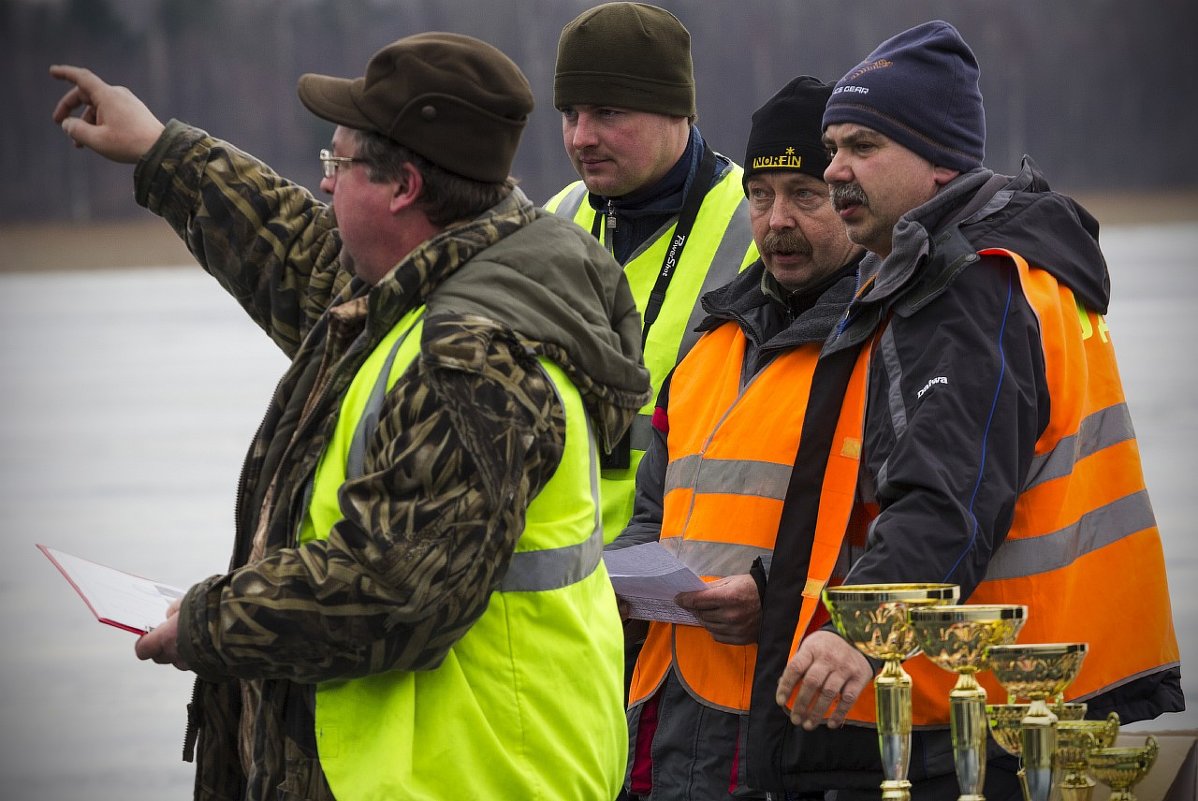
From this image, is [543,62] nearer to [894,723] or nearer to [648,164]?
[648,164]

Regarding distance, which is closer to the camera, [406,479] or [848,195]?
[406,479]

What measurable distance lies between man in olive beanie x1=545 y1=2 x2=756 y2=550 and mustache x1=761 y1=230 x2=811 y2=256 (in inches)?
14.2

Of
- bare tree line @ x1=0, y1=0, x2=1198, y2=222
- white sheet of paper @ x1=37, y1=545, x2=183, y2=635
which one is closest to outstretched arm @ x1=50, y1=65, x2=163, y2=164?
white sheet of paper @ x1=37, y1=545, x2=183, y2=635

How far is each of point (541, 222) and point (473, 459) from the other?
381 millimetres

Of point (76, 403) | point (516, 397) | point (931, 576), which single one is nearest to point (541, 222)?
point (516, 397)

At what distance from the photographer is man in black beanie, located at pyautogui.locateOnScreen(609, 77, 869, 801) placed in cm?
258

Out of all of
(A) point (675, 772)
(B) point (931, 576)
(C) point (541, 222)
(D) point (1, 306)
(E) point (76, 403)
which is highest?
(D) point (1, 306)

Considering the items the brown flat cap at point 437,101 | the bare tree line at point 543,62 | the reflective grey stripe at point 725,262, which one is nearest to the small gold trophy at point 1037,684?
the brown flat cap at point 437,101

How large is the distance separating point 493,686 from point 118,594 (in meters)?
0.49

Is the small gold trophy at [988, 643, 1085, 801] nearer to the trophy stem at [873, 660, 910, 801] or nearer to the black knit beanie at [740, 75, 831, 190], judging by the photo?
the trophy stem at [873, 660, 910, 801]

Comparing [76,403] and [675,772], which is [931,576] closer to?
[675,772]

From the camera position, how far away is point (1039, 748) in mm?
1907

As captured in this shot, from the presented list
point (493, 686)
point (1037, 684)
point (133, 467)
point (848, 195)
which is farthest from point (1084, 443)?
point (133, 467)

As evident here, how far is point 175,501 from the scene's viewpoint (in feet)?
27.9
